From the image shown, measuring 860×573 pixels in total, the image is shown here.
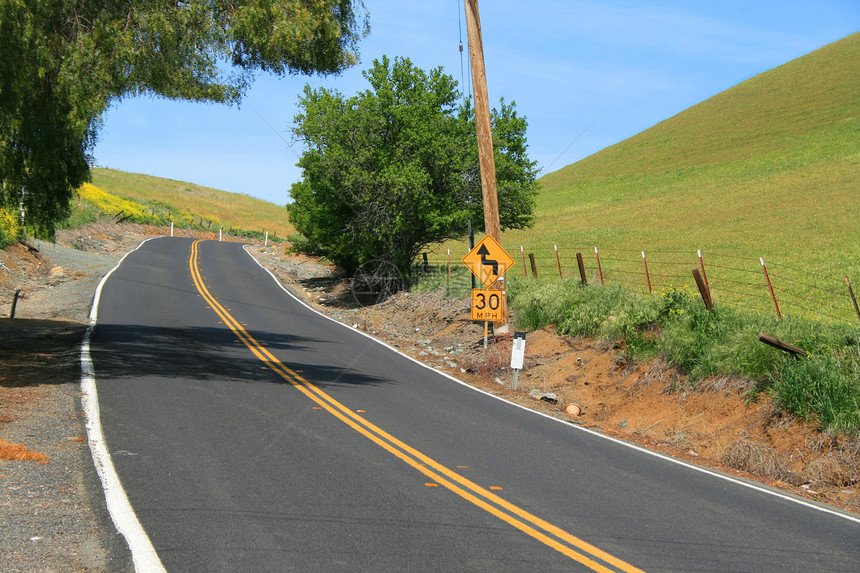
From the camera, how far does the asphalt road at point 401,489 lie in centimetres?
525

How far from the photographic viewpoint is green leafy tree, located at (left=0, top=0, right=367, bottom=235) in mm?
10625

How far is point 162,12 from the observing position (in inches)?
445

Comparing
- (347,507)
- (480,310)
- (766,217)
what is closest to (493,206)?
(480,310)

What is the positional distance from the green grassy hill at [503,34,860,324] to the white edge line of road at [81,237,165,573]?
1805 centimetres

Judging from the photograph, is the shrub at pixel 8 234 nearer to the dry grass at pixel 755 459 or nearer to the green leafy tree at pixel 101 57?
the green leafy tree at pixel 101 57

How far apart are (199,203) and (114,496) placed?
312 ft

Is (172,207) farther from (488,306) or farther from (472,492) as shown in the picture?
(472,492)

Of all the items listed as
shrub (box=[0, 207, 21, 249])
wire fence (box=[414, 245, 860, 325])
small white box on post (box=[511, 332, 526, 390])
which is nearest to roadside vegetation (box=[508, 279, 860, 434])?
wire fence (box=[414, 245, 860, 325])

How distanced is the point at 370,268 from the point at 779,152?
160ft

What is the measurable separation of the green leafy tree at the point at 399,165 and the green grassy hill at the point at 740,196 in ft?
20.3

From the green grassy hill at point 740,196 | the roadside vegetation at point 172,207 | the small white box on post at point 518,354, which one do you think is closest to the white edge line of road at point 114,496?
the small white box on post at point 518,354

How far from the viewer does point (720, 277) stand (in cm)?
2795

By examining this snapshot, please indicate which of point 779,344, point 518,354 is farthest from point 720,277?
point 779,344

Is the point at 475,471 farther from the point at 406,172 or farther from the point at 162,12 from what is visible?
the point at 406,172
